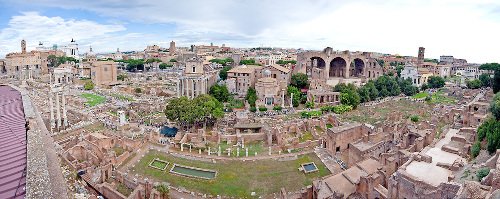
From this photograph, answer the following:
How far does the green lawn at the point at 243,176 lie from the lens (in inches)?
1043

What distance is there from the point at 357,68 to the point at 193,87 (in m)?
33.8

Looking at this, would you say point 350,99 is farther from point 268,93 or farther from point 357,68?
point 357,68

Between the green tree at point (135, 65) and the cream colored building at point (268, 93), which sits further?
the green tree at point (135, 65)

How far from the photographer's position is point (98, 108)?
50.7m

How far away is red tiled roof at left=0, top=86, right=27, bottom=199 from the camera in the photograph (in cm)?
2012

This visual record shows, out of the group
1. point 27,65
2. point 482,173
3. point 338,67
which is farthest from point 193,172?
point 27,65

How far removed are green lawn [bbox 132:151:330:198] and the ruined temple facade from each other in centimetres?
3353

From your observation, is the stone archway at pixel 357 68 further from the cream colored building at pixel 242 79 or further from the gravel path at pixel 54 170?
the gravel path at pixel 54 170

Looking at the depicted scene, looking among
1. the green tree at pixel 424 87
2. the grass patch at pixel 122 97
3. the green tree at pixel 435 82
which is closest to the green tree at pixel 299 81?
the green tree at pixel 424 87

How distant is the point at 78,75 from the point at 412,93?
7384 cm

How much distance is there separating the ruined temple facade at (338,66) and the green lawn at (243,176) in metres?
33.5

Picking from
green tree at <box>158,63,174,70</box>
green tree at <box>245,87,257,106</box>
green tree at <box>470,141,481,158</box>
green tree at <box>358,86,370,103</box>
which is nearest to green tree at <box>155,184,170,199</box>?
green tree at <box>470,141,481,158</box>

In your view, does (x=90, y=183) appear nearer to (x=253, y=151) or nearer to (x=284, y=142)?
(x=253, y=151)

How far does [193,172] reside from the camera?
29031 millimetres
